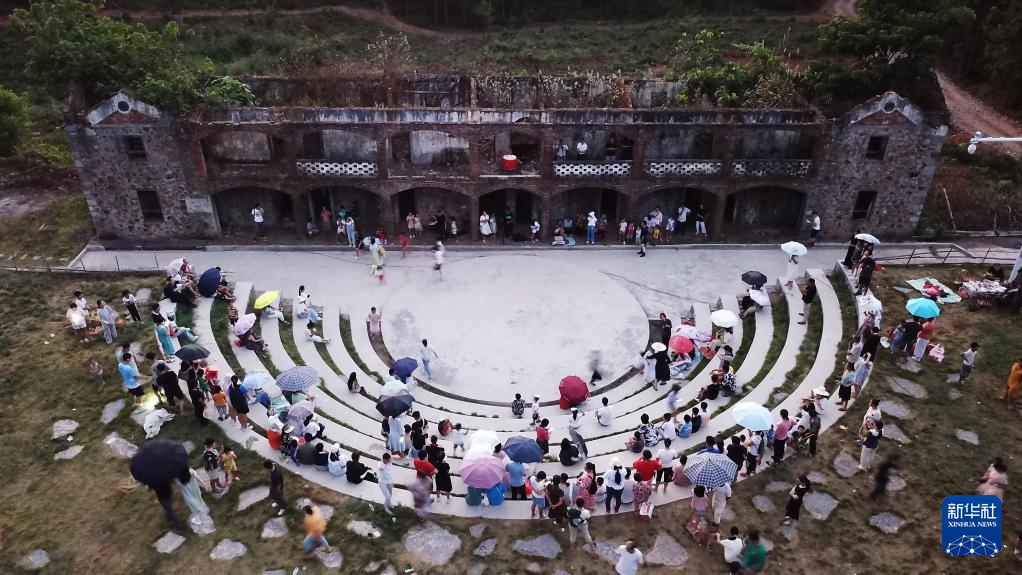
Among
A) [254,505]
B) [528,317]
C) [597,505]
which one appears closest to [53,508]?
[254,505]

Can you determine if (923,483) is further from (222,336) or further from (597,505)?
(222,336)

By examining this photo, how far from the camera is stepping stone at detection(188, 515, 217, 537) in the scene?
19.8 metres

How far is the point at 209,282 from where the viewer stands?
2909cm

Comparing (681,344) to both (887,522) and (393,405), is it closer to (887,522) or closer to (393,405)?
(887,522)

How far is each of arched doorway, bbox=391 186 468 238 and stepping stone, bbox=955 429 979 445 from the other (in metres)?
21.8

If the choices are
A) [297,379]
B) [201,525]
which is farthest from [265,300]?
[201,525]

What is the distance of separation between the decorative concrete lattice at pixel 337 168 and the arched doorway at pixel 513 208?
563cm

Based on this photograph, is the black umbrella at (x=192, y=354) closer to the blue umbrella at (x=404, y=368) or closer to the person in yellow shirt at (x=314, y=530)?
the blue umbrella at (x=404, y=368)

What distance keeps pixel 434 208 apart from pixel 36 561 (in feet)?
73.4

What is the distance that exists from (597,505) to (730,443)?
413 centimetres

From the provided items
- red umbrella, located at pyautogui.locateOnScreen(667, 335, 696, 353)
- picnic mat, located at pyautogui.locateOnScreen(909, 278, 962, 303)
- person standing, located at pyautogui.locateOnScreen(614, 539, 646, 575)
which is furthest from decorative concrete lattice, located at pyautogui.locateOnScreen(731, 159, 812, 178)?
person standing, located at pyautogui.locateOnScreen(614, 539, 646, 575)

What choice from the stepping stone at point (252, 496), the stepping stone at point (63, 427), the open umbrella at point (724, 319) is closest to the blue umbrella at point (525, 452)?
the stepping stone at point (252, 496)

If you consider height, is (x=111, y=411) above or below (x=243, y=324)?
below

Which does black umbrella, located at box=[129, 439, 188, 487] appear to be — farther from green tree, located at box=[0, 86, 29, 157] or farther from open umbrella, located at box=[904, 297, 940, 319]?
green tree, located at box=[0, 86, 29, 157]
